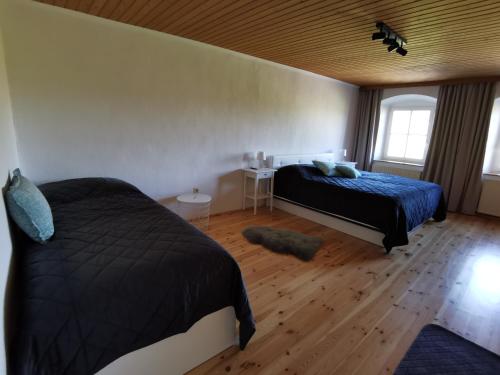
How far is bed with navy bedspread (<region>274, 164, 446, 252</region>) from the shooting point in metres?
3.28

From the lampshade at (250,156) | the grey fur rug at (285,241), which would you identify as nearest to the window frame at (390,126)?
the lampshade at (250,156)

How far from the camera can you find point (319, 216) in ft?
13.5

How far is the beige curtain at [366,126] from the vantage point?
5965mm

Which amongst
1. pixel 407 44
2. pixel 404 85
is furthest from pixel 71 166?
pixel 404 85

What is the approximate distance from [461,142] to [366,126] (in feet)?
5.91

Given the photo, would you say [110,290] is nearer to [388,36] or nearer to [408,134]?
[388,36]

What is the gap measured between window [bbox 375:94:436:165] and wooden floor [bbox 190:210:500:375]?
266 cm

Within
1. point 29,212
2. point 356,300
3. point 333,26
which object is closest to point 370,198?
point 356,300

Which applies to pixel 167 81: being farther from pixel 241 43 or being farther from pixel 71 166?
pixel 71 166

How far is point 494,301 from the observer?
7.96 feet

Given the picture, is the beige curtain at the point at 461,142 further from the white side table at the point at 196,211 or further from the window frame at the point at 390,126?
the white side table at the point at 196,211

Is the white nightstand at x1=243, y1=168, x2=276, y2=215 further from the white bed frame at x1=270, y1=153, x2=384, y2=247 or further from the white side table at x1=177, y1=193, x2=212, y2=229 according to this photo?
the white side table at x1=177, y1=193, x2=212, y2=229

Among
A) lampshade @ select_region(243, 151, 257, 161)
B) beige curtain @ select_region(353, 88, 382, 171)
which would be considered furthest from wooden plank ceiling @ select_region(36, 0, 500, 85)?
beige curtain @ select_region(353, 88, 382, 171)

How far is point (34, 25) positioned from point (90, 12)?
20.0 inches
